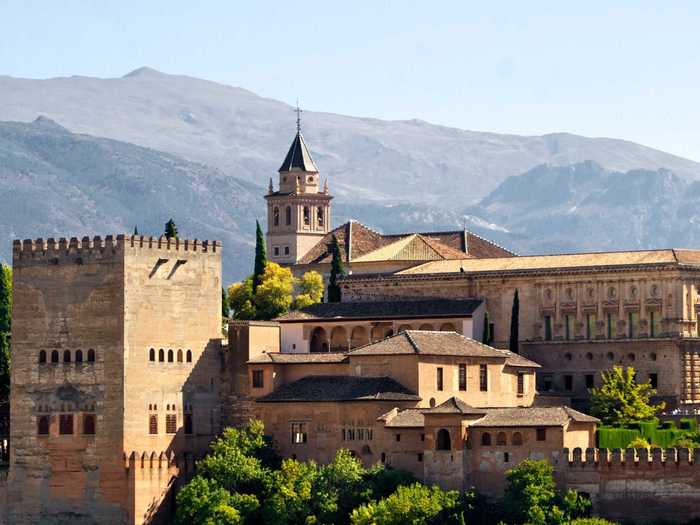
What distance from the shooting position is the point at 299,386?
91875 mm

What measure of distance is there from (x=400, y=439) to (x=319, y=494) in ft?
12.9

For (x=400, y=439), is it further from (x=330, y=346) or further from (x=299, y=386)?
(x=330, y=346)

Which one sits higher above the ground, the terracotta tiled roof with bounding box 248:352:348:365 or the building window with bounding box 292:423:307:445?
the terracotta tiled roof with bounding box 248:352:348:365

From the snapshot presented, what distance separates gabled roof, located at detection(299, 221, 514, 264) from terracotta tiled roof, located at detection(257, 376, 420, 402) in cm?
2122

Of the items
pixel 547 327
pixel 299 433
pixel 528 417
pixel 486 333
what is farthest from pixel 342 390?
pixel 547 327

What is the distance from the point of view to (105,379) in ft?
295

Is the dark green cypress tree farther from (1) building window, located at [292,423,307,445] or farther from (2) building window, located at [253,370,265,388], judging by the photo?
(1) building window, located at [292,423,307,445]

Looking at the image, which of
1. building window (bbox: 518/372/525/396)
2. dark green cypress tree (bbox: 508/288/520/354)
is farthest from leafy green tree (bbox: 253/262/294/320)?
building window (bbox: 518/372/525/396)

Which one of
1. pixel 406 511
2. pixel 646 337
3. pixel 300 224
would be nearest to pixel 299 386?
pixel 406 511

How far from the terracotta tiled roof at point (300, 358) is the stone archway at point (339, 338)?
801 centimetres

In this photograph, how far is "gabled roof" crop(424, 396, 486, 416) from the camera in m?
84.6

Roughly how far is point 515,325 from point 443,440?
18.9 m

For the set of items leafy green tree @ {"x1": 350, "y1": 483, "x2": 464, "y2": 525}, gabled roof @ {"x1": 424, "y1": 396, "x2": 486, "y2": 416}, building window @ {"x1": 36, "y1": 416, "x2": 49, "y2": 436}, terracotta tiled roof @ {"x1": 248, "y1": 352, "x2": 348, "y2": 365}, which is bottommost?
leafy green tree @ {"x1": 350, "y1": 483, "x2": 464, "y2": 525}

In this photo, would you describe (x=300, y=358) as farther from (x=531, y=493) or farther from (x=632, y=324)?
(x=632, y=324)
